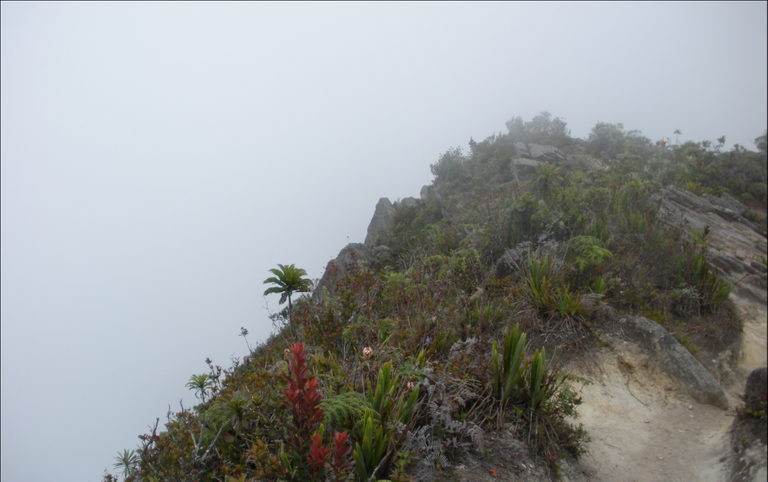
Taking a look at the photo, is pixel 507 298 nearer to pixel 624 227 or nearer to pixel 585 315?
pixel 585 315

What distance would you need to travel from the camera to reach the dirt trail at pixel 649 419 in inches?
132

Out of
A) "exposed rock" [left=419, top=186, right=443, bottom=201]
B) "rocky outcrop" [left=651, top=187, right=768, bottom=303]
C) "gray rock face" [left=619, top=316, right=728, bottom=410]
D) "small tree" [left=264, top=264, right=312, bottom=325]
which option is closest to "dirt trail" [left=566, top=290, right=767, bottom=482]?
"gray rock face" [left=619, top=316, right=728, bottom=410]

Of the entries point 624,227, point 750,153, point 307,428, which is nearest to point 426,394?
point 307,428

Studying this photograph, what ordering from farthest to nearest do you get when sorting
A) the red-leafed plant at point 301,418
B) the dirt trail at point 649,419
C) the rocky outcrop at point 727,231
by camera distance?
the rocky outcrop at point 727,231 < the dirt trail at point 649,419 < the red-leafed plant at point 301,418

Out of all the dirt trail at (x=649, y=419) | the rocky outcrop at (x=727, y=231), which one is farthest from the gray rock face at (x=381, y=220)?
the dirt trail at (x=649, y=419)

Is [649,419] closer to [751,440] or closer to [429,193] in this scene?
[751,440]

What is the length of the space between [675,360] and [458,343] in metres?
2.94

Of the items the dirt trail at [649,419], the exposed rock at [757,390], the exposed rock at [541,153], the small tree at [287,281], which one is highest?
the exposed rock at [541,153]

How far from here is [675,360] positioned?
187 inches

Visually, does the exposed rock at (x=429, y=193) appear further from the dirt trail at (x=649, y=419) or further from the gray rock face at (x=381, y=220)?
the dirt trail at (x=649, y=419)

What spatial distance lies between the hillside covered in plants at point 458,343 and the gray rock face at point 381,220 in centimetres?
736

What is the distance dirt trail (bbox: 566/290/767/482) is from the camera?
335 cm

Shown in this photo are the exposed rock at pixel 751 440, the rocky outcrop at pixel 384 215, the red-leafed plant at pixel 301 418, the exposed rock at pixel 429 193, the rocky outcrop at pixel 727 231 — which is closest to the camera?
the exposed rock at pixel 751 440

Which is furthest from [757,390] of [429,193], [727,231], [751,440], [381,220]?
[429,193]
